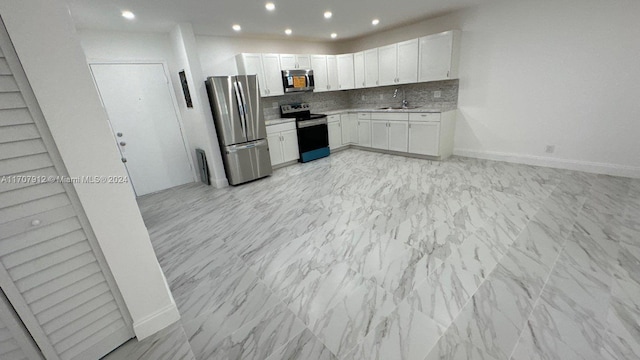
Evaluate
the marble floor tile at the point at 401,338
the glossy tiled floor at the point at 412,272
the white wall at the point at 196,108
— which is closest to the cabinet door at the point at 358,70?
the glossy tiled floor at the point at 412,272

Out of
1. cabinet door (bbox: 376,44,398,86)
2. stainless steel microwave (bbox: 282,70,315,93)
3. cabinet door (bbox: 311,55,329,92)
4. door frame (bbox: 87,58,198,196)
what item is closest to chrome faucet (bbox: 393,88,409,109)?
cabinet door (bbox: 376,44,398,86)

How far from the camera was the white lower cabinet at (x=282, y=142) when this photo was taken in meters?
4.80

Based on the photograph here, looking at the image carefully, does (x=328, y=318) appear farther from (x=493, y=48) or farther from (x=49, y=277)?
(x=493, y=48)

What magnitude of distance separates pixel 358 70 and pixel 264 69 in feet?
6.97

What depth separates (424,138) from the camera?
4527 mm

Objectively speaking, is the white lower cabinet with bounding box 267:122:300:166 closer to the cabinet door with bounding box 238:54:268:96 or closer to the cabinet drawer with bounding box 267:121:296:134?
the cabinet drawer with bounding box 267:121:296:134

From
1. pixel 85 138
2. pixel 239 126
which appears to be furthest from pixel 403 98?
pixel 85 138

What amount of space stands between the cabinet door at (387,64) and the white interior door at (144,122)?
3946 mm

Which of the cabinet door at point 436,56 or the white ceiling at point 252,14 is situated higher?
the white ceiling at point 252,14

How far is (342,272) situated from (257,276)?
69cm

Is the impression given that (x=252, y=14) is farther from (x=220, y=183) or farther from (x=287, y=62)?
(x=220, y=183)

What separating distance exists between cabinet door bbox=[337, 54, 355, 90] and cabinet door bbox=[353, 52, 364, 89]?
67mm

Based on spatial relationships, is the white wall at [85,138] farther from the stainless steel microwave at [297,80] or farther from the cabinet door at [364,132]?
Answer: the cabinet door at [364,132]

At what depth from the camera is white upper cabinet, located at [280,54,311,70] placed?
4.86 metres
